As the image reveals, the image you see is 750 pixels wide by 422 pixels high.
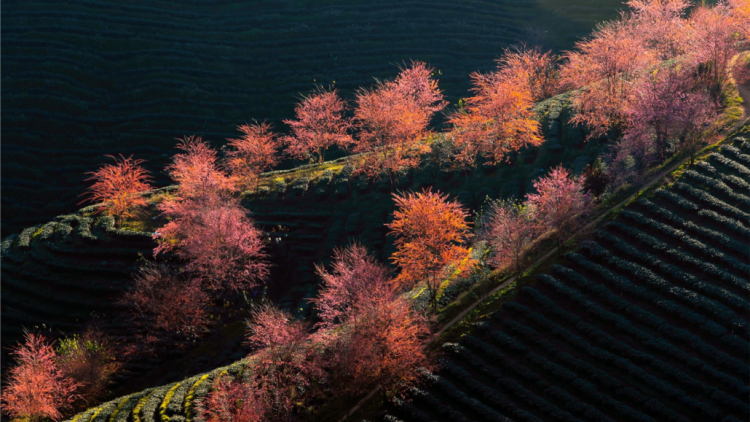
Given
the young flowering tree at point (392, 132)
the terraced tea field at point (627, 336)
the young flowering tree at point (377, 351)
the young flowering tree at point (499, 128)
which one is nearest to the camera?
the terraced tea field at point (627, 336)

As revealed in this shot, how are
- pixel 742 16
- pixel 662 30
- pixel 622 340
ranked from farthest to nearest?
1. pixel 662 30
2. pixel 742 16
3. pixel 622 340

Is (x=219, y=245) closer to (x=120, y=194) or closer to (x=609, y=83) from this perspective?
(x=120, y=194)

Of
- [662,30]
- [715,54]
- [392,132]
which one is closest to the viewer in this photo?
[715,54]

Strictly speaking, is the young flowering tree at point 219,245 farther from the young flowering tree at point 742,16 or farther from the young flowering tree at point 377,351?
the young flowering tree at point 742,16

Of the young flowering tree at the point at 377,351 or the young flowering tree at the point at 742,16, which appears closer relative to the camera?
the young flowering tree at the point at 377,351

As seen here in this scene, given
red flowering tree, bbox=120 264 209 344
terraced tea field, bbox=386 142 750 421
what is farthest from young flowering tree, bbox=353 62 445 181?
terraced tea field, bbox=386 142 750 421

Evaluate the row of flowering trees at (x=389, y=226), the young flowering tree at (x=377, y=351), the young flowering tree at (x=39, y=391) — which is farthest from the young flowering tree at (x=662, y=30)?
the young flowering tree at (x=39, y=391)

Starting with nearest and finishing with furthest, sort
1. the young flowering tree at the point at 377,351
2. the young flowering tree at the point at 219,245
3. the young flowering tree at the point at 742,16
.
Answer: the young flowering tree at the point at 377,351, the young flowering tree at the point at 219,245, the young flowering tree at the point at 742,16

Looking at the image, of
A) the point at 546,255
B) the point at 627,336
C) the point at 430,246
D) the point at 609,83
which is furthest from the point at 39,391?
the point at 609,83

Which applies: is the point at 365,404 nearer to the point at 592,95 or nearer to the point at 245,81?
the point at 592,95
